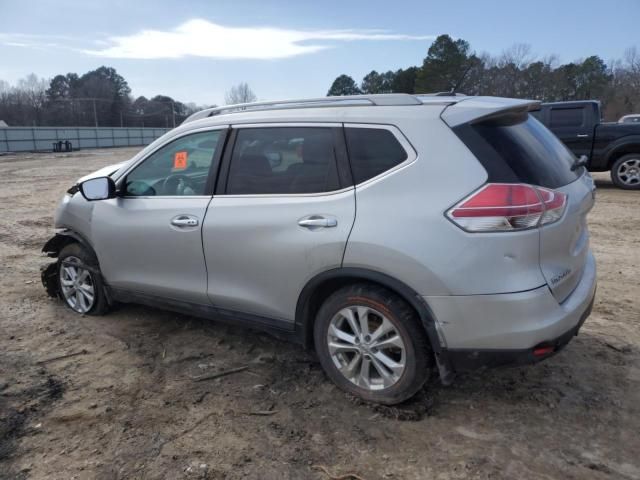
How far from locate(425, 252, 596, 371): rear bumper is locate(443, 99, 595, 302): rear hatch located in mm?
133

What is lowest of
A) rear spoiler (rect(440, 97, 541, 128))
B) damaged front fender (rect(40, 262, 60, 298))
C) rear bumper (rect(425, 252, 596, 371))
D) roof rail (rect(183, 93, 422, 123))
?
damaged front fender (rect(40, 262, 60, 298))

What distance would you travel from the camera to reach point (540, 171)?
2.74 m

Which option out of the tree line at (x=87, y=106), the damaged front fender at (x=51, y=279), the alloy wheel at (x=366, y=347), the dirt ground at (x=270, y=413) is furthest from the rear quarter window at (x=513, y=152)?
the tree line at (x=87, y=106)

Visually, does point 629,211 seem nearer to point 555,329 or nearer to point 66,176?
point 555,329

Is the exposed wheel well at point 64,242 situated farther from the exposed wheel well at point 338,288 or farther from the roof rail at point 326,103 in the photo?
the exposed wheel well at point 338,288

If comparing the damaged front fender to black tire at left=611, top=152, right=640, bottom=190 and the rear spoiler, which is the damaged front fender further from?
black tire at left=611, top=152, right=640, bottom=190

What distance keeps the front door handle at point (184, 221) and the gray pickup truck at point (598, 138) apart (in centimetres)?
952

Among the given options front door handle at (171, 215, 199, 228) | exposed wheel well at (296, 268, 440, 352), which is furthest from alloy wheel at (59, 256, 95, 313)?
exposed wheel well at (296, 268, 440, 352)

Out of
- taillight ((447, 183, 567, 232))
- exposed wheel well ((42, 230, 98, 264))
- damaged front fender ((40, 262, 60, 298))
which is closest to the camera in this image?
taillight ((447, 183, 567, 232))

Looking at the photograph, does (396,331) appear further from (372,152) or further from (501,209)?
(372,152)

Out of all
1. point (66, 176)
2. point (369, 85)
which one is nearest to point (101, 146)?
point (66, 176)

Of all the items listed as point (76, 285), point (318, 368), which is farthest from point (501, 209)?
point (76, 285)

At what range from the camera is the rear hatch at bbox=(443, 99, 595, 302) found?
263 cm

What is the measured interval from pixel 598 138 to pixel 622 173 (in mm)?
910
